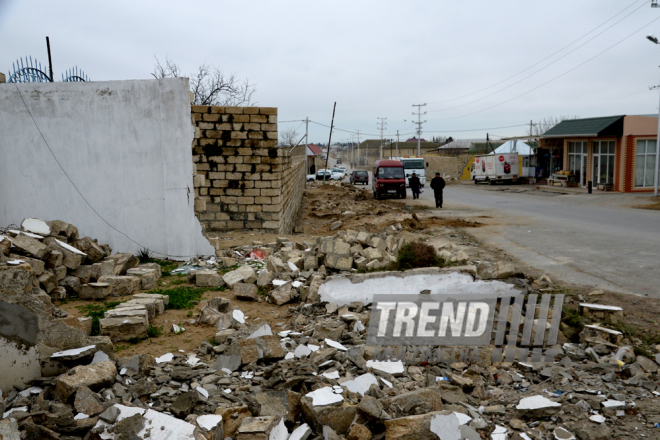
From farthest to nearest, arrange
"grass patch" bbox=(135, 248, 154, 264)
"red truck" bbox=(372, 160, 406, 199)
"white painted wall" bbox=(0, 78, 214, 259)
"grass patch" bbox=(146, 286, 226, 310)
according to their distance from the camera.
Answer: "red truck" bbox=(372, 160, 406, 199) < "grass patch" bbox=(135, 248, 154, 264) < "white painted wall" bbox=(0, 78, 214, 259) < "grass patch" bbox=(146, 286, 226, 310)

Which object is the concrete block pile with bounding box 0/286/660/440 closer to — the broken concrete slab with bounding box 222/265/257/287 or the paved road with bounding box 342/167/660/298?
the broken concrete slab with bounding box 222/265/257/287

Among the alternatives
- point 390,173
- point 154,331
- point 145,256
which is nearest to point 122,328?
point 154,331

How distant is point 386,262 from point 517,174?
37541mm

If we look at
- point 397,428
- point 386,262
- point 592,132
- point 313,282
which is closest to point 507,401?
point 397,428

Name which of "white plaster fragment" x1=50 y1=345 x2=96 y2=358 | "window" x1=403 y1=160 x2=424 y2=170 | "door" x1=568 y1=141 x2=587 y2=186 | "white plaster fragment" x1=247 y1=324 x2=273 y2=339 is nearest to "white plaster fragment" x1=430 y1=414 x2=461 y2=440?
"white plaster fragment" x1=247 y1=324 x2=273 y2=339

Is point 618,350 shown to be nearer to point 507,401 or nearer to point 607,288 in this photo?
point 507,401

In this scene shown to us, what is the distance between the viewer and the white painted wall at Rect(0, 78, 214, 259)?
898cm

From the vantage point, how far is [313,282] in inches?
268

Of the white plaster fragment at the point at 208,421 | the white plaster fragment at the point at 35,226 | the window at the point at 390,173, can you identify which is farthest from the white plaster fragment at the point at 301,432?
the window at the point at 390,173

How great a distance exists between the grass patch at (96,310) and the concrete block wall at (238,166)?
14.7ft

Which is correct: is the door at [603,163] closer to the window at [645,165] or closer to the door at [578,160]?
the door at [578,160]

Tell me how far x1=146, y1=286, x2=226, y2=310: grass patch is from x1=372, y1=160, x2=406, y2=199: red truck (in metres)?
21.7

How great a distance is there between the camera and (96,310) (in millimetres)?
6250

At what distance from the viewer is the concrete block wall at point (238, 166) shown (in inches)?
427
